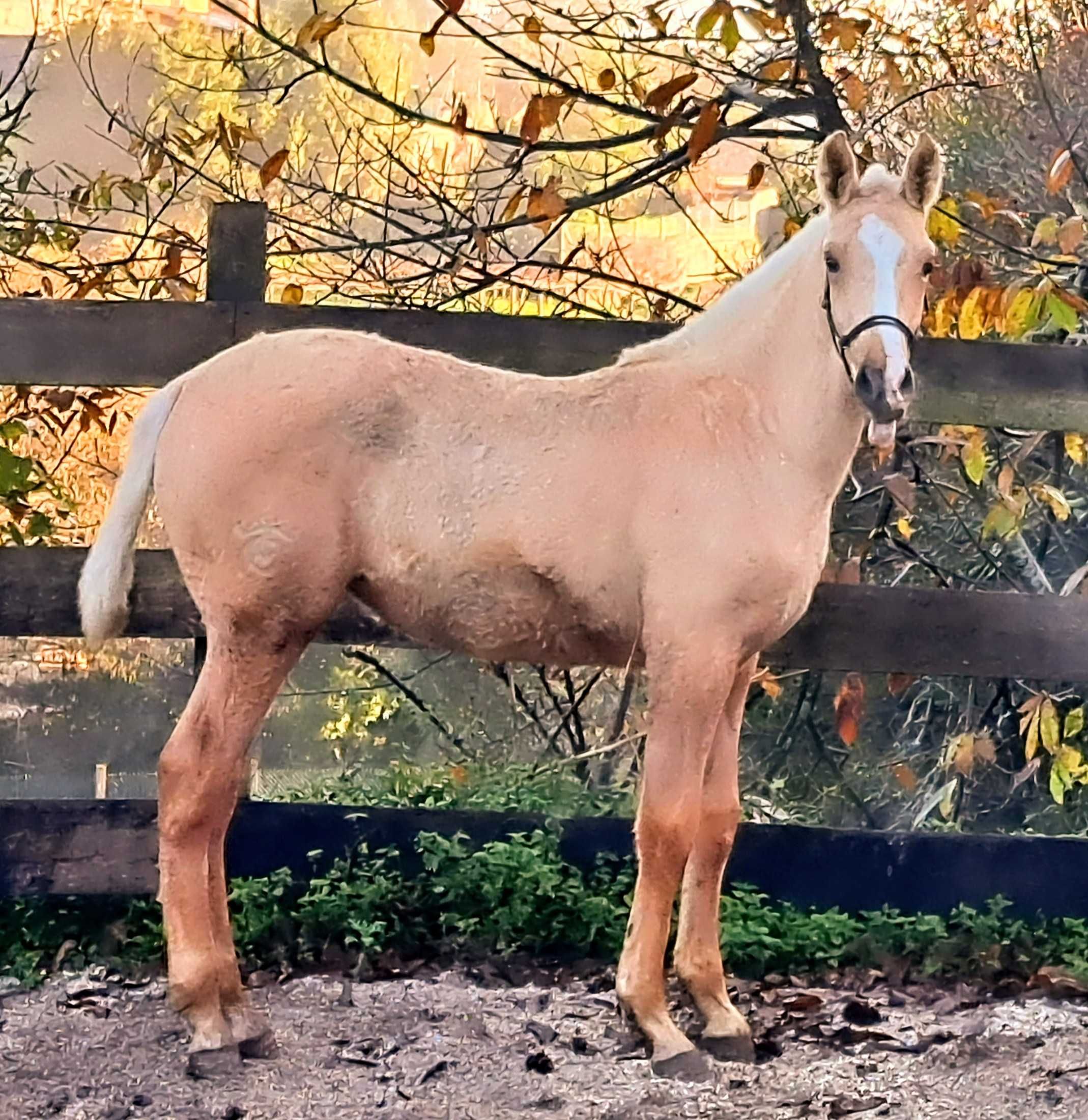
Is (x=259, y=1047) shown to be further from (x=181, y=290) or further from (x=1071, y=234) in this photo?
(x=1071, y=234)

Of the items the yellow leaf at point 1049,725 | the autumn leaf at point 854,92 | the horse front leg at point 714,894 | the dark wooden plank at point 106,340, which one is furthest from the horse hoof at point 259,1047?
the autumn leaf at point 854,92

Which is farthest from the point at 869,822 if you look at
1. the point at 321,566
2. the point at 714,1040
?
the point at 321,566

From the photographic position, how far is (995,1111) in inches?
96.2

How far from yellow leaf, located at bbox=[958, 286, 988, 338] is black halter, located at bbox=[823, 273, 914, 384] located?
2.86ft

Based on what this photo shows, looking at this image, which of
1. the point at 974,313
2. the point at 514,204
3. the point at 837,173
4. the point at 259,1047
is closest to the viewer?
the point at 837,173

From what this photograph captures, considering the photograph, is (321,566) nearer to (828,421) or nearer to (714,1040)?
(828,421)

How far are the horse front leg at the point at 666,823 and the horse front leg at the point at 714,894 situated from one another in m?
0.12

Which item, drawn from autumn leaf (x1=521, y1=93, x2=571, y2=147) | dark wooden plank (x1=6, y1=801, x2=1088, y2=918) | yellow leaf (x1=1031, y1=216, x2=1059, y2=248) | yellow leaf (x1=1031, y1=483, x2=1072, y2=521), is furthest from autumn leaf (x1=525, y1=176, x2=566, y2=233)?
dark wooden plank (x1=6, y1=801, x2=1088, y2=918)

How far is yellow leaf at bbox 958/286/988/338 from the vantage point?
3131 millimetres

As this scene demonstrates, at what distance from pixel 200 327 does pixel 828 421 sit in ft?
4.98

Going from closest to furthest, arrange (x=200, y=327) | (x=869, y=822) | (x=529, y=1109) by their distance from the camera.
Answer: (x=529, y=1109) < (x=200, y=327) < (x=869, y=822)

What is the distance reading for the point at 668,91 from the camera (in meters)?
3.04

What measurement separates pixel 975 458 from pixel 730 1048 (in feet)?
5.02

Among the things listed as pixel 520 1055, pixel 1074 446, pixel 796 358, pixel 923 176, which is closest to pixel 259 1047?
pixel 520 1055
